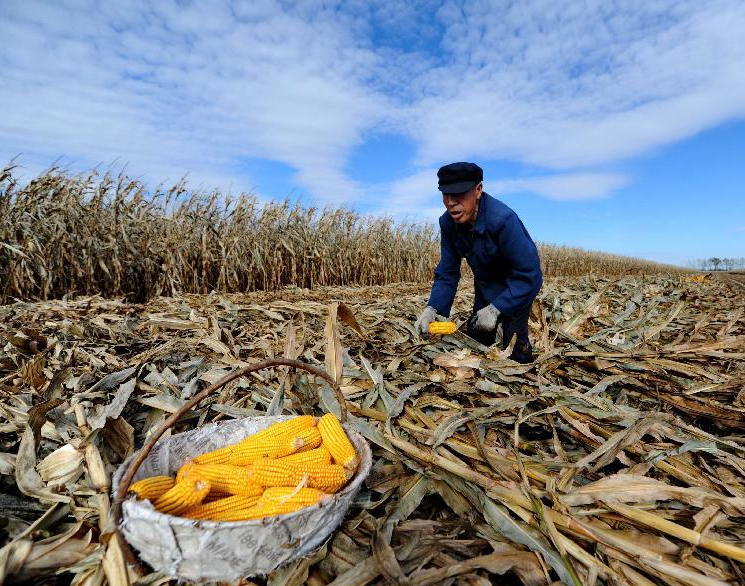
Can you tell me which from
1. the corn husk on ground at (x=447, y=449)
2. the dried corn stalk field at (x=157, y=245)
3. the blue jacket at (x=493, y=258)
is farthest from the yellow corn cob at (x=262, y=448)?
the dried corn stalk field at (x=157, y=245)

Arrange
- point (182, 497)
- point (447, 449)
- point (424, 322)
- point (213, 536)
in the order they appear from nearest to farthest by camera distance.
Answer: point (213, 536) < point (182, 497) < point (447, 449) < point (424, 322)

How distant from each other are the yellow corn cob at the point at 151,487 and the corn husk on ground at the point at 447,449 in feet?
0.51

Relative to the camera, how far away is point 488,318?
11.0ft

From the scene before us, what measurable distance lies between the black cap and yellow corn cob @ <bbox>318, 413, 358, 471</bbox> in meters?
2.15

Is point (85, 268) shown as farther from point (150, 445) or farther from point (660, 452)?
point (660, 452)

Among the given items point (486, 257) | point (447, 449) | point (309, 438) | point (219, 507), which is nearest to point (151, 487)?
point (219, 507)

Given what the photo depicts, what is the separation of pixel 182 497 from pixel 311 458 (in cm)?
46

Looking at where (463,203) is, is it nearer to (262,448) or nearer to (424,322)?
(424,322)

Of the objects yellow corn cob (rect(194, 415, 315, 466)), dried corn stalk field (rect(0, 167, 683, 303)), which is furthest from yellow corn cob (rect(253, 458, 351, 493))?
dried corn stalk field (rect(0, 167, 683, 303))

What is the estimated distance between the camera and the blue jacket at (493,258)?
3.45 meters

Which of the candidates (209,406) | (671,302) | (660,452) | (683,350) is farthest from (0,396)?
(671,302)

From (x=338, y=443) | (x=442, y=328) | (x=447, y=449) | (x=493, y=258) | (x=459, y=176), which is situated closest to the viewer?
(x=338, y=443)

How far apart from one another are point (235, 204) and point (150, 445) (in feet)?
31.7

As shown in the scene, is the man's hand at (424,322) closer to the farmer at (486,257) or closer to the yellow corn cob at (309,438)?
the farmer at (486,257)
